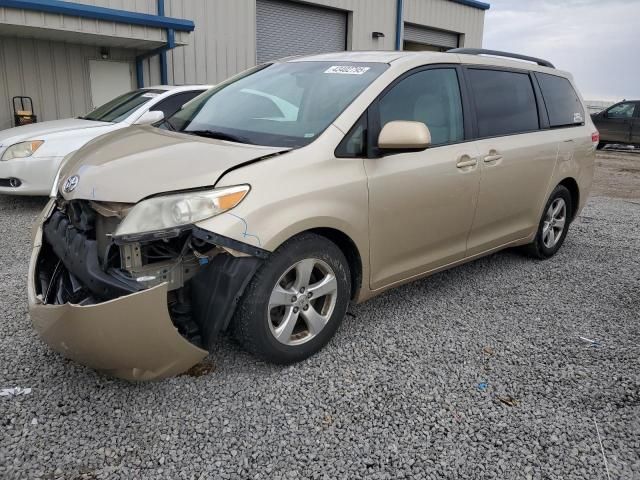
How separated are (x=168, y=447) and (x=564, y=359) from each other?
220cm

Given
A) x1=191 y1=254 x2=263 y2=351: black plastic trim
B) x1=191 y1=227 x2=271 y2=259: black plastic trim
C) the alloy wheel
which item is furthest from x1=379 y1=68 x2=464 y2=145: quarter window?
x1=191 y1=254 x2=263 y2=351: black plastic trim

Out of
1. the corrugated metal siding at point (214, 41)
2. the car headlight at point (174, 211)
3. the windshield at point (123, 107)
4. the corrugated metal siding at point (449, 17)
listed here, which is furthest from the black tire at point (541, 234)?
the corrugated metal siding at point (449, 17)

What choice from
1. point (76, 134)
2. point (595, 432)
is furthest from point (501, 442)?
point (76, 134)

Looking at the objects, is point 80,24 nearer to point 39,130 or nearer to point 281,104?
point 39,130

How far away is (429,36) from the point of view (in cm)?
1819

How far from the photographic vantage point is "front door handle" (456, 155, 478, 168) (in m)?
3.59

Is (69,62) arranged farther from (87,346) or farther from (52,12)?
(87,346)

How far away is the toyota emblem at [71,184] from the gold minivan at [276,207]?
0.04 ft

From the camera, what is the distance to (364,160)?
121 inches

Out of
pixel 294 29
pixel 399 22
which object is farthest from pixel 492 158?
→ pixel 399 22

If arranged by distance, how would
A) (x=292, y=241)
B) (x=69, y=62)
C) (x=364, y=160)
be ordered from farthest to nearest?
(x=69, y=62), (x=364, y=160), (x=292, y=241)

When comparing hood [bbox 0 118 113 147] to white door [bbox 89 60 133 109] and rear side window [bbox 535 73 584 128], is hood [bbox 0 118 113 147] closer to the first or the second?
white door [bbox 89 60 133 109]

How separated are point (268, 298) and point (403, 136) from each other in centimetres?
113

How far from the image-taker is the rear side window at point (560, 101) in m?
4.66
